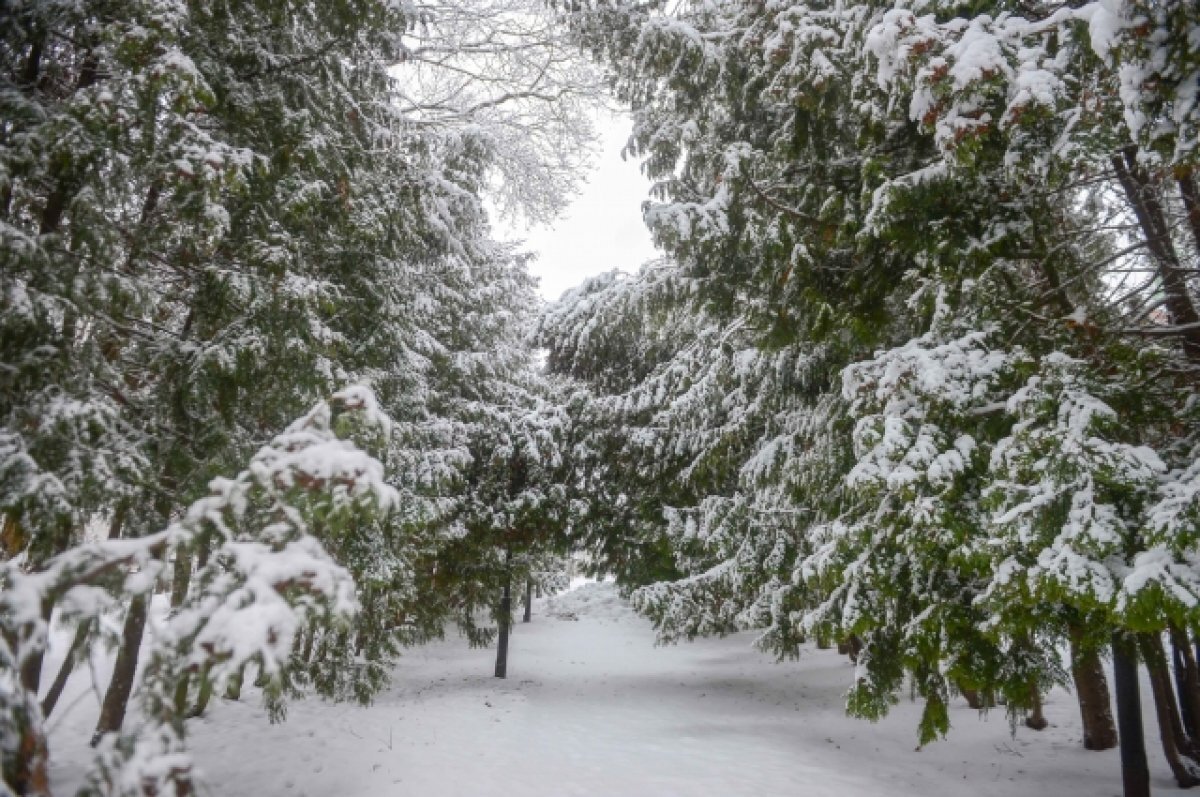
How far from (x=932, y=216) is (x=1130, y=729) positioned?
4.55 meters

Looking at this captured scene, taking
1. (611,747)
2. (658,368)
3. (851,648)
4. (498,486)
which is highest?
(658,368)

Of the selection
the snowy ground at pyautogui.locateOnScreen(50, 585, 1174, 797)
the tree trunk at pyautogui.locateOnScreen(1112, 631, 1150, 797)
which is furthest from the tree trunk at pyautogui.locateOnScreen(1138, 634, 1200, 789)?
the tree trunk at pyautogui.locateOnScreen(1112, 631, 1150, 797)

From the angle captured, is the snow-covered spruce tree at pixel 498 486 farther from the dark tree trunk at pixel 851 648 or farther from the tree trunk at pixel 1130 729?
the tree trunk at pixel 1130 729

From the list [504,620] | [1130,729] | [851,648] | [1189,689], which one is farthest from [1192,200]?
[851,648]

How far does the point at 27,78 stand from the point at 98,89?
0.82 meters

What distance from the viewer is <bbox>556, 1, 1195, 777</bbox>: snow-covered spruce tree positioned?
352 centimetres

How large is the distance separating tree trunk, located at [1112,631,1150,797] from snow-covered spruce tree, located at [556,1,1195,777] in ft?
1.85

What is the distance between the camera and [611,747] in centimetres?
808

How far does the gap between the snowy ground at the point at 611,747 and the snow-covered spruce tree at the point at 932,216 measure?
2.59 m

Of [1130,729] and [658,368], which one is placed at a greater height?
[658,368]

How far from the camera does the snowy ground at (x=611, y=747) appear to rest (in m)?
6.47

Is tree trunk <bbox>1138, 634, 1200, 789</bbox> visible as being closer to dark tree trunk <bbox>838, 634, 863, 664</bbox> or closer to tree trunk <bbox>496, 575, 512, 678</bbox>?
dark tree trunk <bbox>838, 634, 863, 664</bbox>

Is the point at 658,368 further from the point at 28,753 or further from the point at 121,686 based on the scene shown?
the point at 28,753

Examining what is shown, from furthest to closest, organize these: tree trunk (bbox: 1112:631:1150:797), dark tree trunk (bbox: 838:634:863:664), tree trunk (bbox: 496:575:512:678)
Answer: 1. tree trunk (bbox: 496:575:512:678)
2. dark tree trunk (bbox: 838:634:863:664)
3. tree trunk (bbox: 1112:631:1150:797)
